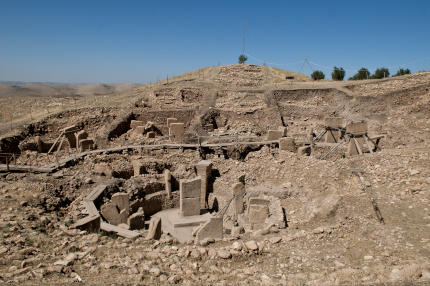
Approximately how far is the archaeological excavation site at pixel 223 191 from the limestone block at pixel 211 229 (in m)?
0.03

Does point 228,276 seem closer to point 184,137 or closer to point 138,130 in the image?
point 184,137

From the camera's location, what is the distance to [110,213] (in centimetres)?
1123

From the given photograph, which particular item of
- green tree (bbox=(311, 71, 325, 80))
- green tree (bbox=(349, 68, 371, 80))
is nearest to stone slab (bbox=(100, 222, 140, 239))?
green tree (bbox=(311, 71, 325, 80))

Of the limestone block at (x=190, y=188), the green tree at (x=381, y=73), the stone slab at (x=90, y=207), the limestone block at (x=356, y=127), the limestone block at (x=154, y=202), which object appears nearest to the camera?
the stone slab at (x=90, y=207)

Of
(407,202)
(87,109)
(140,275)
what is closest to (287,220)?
(407,202)

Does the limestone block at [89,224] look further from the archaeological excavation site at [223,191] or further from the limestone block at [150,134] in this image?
the limestone block at [150,134]

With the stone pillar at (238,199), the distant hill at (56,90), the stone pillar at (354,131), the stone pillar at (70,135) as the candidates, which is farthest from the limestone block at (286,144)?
the distant hill at (56,90)

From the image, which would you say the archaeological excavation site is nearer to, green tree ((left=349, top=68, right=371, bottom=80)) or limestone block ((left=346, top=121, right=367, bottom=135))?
limestone block ((left=346, top=121, right=367, bottom=135))

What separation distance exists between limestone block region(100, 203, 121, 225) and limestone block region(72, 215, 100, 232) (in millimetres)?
1550

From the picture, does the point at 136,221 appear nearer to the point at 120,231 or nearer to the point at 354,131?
the point at 120,231

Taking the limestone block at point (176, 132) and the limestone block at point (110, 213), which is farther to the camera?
the limestone block at point (176, 132)

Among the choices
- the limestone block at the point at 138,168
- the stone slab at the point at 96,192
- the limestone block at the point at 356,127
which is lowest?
the stone slab at the point at 96,192

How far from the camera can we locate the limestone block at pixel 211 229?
9.36 metres

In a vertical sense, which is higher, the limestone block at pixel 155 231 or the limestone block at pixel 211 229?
the limestone block at pixel 211 229
